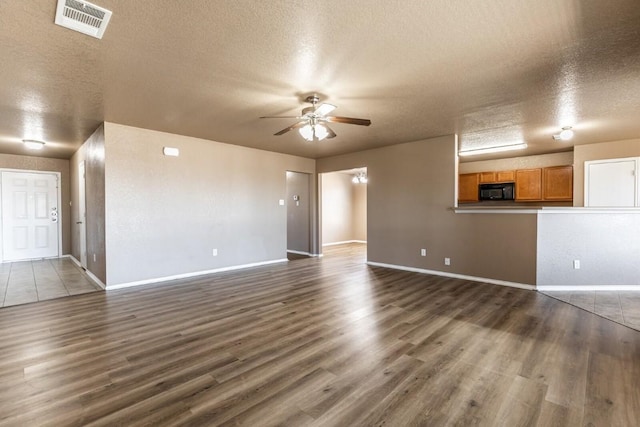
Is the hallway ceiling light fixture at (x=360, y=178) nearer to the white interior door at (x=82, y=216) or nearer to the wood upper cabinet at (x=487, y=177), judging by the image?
the wood upper cabinet at (x=487, y=177)

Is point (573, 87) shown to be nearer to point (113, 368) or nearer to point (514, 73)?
point (514, 73)

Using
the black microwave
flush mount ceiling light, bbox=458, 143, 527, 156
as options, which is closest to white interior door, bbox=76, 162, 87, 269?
flush mount ceiling light, bbox=458, 143, 527, 156

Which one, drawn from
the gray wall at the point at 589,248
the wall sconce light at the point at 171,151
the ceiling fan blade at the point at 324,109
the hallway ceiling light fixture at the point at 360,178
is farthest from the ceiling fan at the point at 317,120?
the hallway ceiling light fixture at the point at 360,178

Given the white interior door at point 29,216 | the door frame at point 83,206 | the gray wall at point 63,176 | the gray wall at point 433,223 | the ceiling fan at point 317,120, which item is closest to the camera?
the ceiling fan at point 317,120

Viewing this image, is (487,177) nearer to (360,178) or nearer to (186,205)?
(360,178)

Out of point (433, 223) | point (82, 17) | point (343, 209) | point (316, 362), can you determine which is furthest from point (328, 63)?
point (343, 209)

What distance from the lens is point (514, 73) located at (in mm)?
2918

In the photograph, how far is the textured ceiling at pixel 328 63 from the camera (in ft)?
6.56

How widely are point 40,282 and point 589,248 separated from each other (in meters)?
8.73

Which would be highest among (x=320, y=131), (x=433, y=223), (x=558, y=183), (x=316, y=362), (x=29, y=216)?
(x=320, y=131)

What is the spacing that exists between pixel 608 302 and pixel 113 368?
5.56m

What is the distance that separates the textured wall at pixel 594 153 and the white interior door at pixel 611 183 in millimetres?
94

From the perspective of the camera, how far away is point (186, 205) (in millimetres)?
5434

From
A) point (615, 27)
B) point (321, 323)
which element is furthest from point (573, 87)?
point (321, 323)
